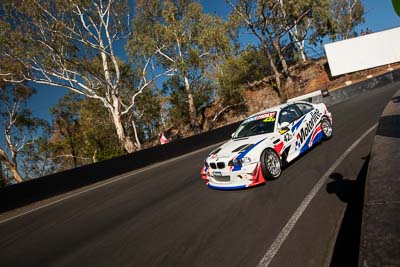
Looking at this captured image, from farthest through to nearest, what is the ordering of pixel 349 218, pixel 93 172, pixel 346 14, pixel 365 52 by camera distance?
pixel 346 14, pixel 365 52, pixel 93 172, pixel 349 218

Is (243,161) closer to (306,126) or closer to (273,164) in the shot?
(273,164)

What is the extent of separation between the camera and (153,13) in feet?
98.7

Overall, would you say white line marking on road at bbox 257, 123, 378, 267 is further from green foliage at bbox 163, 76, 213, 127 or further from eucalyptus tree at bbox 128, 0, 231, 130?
green foliage at bbox 163, 76, 213, 127

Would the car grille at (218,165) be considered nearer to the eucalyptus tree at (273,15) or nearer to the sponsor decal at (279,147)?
the sponsor decal at (279,147)

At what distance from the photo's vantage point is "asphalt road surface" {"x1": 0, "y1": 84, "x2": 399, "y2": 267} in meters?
3.30

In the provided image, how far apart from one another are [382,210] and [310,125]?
4717 millimetres

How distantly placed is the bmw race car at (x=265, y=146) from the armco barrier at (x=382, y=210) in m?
1.95

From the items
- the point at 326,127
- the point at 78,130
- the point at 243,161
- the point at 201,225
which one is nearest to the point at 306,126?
the point at 326,127

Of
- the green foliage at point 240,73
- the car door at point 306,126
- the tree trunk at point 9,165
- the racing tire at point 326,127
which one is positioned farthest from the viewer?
the green foliage at point 240,73

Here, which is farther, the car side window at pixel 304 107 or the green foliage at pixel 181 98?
the green foliage at pixel 181 98

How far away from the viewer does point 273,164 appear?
557 cm

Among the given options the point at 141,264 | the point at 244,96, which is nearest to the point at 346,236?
the point at 141,264

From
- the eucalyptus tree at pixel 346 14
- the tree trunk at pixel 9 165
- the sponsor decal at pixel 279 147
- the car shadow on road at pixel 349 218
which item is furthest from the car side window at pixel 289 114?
the eucalyptus tree at pixel 346 14

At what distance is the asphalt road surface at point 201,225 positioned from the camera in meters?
3.30
